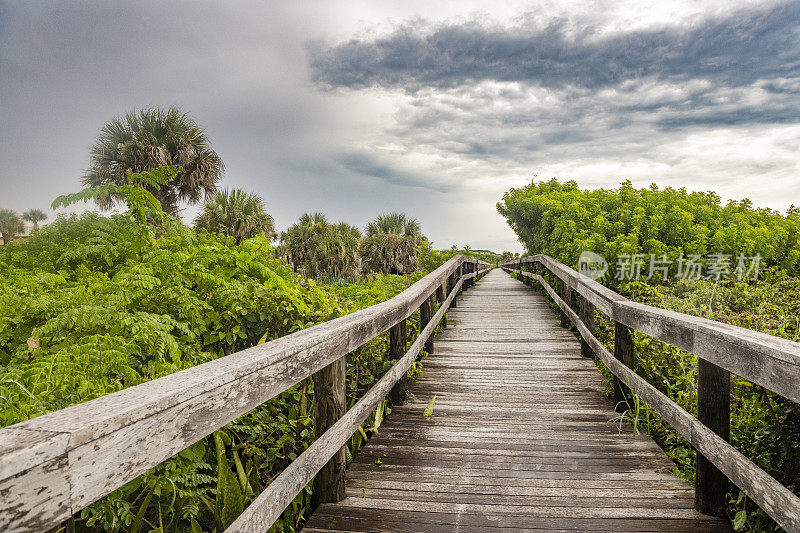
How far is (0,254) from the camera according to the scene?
7.24m

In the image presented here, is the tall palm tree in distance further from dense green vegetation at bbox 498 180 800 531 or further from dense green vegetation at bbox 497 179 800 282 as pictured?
dense green vegetation at bbox 497 179 800 282

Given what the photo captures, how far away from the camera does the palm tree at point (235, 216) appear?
25.5 m

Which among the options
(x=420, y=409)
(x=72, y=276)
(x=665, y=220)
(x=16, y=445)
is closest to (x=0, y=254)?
(x=72, y=276)

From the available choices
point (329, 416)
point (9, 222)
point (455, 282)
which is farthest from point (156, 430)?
point (9, 222)

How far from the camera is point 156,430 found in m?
1.27

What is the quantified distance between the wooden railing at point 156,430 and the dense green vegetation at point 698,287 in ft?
6.95

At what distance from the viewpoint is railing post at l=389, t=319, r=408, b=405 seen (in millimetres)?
4234

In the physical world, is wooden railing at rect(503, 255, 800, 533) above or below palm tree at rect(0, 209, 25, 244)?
below

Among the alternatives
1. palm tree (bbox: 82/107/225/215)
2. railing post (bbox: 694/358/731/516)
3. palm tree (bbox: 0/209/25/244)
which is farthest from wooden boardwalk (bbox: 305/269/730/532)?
palm tree (bbox: 0/209/25/244)

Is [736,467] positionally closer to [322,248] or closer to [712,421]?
[712,421]

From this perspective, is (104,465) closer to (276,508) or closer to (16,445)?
(16,445)

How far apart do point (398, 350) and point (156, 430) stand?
3.05 meters

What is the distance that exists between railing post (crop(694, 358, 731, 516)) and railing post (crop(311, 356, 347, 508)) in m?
1.91

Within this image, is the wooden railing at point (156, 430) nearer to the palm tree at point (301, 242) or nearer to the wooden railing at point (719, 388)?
the wooden railing at point (719, 388)
